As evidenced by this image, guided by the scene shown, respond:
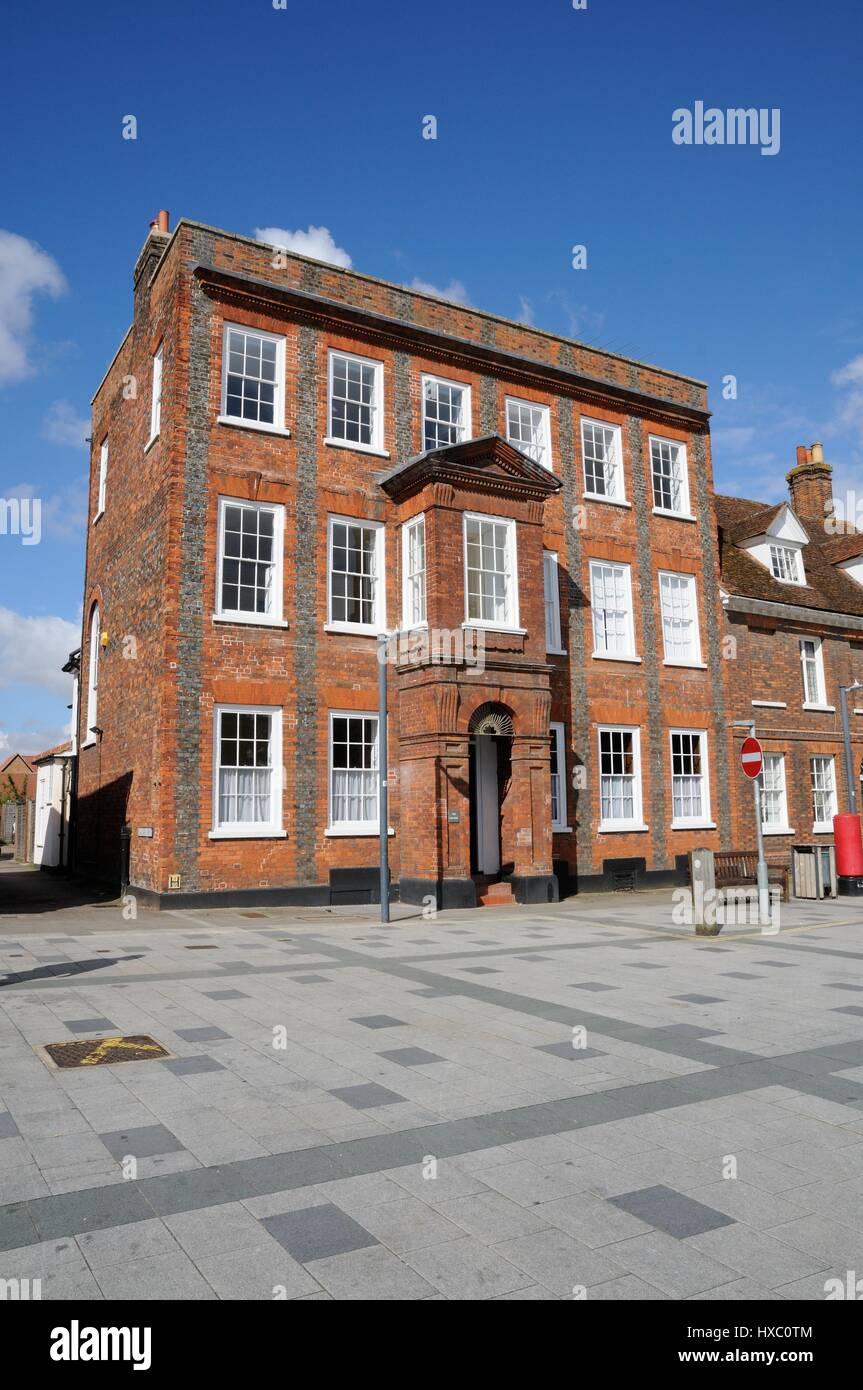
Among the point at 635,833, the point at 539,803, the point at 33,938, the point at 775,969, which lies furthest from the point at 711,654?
the point at 33,938

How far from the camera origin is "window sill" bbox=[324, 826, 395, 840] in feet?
60.6

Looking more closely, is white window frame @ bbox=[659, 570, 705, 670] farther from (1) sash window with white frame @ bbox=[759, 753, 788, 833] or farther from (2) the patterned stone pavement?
(2) the patterned stone pavement

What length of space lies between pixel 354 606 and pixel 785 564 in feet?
49.5

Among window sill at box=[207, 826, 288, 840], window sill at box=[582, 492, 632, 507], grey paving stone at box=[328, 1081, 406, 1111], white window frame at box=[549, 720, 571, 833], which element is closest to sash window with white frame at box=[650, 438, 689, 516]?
→ window sill at box=[582, 492, 632, 507]

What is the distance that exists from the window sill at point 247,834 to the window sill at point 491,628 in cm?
536

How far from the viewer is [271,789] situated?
18.1 m

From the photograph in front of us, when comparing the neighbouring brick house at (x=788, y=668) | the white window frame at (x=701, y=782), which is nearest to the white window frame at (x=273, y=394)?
the white window frame at (x=701, y=782)

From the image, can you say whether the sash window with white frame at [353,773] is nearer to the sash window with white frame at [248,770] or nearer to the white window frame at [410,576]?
the sash window with white frame at [248,770]

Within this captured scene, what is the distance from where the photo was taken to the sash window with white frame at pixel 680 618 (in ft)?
79.8

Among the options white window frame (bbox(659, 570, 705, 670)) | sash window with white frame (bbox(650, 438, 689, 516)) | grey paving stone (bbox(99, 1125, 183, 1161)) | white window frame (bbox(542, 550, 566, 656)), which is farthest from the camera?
sash window with white frame (bbox(650, 438, 689, 516))

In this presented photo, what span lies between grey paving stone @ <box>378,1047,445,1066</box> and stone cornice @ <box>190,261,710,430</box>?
15937mm

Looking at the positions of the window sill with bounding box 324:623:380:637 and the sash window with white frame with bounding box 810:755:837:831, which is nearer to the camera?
the window sill with bounding box 324:623:380:637

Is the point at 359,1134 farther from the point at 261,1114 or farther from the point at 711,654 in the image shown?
the point at 711,654
